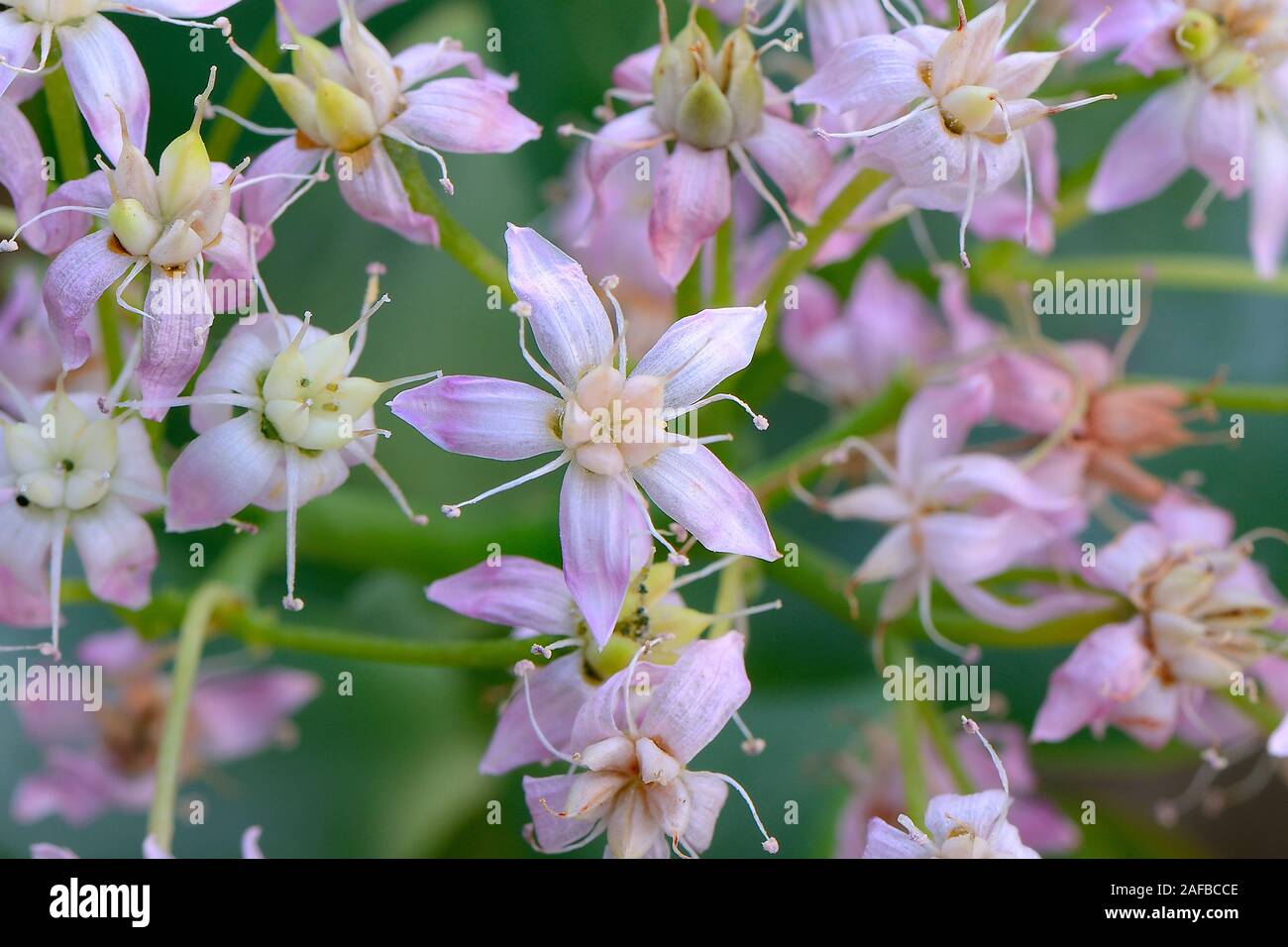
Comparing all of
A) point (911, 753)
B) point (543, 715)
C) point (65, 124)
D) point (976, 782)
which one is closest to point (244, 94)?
point (65, 124)

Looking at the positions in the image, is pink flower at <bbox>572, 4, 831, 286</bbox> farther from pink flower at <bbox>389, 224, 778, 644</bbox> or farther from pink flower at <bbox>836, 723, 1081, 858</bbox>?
pink flower at <bbox>836, 723, 1081, 858</bbox>

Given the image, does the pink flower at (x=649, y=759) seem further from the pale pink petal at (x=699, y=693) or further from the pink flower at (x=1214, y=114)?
the pink flower at (x=1214, y=114)

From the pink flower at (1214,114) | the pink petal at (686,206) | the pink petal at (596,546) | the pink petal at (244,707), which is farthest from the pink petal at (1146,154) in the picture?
the pink petal at (244,707)

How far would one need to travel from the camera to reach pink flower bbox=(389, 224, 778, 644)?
0.53m

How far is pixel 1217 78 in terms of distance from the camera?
0.69m

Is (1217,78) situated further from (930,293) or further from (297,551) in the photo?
(297,551)

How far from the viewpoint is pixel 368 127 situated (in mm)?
588

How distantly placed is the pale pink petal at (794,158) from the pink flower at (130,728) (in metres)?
0.52

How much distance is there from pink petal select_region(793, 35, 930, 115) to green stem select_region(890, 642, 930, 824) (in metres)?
0.27

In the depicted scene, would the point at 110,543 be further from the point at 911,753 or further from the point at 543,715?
the point at 911,753

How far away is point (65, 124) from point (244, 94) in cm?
9

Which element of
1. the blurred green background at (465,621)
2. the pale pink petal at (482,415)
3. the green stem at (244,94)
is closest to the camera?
the pale pink petal at (482,415)

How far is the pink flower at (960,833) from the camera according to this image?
569 millimetres
